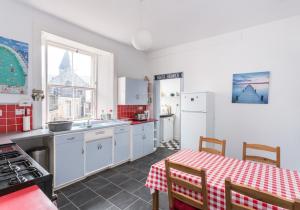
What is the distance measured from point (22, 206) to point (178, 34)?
3.51m

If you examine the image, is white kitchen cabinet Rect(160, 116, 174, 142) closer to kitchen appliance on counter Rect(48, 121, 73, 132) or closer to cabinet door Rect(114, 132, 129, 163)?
cabinet door Rect(114, 132, 129, 163)

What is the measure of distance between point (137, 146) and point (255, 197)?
2.89 m

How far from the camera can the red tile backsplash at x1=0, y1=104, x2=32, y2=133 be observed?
2.27 metres

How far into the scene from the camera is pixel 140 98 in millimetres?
4113

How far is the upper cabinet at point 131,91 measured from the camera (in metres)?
3.74

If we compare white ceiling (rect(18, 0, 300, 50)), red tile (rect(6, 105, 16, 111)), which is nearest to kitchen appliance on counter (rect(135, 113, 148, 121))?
white ceiling (rect(18, 0, 300, 50))

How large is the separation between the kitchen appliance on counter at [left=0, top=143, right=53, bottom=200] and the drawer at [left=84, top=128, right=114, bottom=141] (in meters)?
1.37

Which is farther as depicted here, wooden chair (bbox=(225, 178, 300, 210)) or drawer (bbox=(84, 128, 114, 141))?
drawer (bbox=(84, 128, 114, 141))

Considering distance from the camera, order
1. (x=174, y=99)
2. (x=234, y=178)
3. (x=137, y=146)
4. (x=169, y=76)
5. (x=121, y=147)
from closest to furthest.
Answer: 1. (x=234, y=178)
2. (x=121, y=147)
3. (x=137, y=146)
4. (x=169, y=76)
5. (x=174, y=99)

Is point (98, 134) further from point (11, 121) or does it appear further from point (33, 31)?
point (33, 31)

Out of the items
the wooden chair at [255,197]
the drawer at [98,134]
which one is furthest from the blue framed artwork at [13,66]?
the wooden chair at [255,197]

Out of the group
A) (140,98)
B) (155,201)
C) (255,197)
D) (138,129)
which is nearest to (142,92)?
(140,98)

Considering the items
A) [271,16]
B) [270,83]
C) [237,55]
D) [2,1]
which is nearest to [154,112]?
[237,55]

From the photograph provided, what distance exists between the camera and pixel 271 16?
8.62ft
